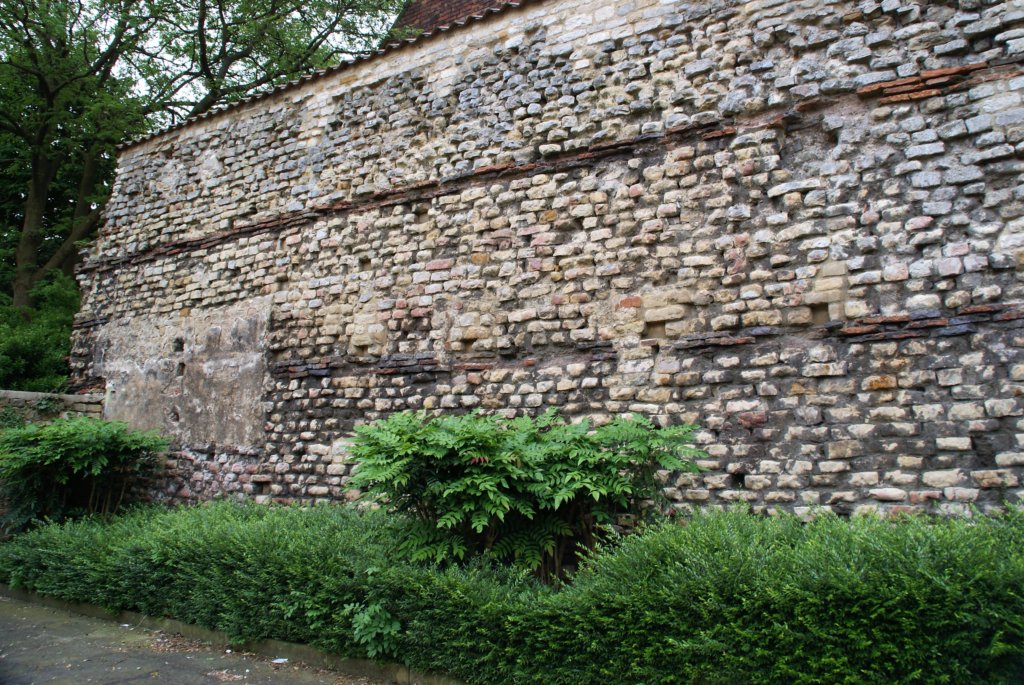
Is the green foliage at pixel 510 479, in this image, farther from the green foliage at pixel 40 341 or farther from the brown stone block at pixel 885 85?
the green foliage at pixel 40 341

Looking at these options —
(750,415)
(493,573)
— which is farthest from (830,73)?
(493,573)

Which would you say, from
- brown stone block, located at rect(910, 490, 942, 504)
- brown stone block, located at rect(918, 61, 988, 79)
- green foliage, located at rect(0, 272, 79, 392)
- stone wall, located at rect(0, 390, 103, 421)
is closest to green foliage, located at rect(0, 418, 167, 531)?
stone wall, located at rect(0, 390, 103, 421)

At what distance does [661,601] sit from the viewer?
12.6ft

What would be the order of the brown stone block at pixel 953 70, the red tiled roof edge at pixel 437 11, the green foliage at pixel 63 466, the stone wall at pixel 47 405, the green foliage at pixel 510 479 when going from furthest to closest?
1. the red tiled roof edge at pixel 437 11
2. the stone wall at pixel 47 405
3. the green foliage at pixel 63 466
4. the brown stone block at pixel 953 70
5. the green foliage at pixel 510 479

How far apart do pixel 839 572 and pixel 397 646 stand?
8.94ft

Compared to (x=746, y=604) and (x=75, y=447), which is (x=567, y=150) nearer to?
(x=746, y=604)

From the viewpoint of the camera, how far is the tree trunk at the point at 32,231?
13.7 metres

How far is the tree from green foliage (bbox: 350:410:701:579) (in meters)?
10.9

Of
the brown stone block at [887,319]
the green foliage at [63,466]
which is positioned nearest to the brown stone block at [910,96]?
the brown stone block at [887,319]

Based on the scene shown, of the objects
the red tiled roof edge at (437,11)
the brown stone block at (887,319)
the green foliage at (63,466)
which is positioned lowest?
the green foliage at (63,466)

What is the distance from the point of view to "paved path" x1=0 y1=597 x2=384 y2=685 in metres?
4.74

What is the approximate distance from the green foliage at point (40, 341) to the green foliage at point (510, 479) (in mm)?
7796

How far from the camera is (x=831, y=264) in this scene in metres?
5.57

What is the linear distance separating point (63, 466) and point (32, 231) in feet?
26.5
